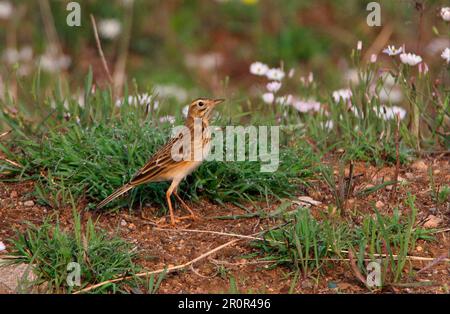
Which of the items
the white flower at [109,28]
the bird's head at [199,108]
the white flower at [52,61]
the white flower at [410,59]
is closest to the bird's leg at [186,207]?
the bird's head at [199,108]

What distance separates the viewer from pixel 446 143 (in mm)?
6949

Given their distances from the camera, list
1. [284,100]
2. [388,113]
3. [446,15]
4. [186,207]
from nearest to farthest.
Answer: [186,207]
[446,15]
[388,113]
[284,100]

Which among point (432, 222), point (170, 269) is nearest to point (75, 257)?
point (170, 269)

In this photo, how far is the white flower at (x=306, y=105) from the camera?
7234mm

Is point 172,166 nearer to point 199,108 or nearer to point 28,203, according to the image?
point 199,108

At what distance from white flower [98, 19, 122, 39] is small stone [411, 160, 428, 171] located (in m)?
5.97

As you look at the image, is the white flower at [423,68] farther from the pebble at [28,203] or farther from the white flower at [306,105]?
the pebble at [28,203]

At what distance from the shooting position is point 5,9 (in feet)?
37.3

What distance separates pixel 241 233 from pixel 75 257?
1.18 meters

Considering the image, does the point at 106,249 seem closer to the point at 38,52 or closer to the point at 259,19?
the point at 38,52

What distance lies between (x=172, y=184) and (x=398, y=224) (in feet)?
5.15

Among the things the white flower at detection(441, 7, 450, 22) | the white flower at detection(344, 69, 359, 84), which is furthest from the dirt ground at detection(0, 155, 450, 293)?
the white flower at detection(344, 69, 359, 84)

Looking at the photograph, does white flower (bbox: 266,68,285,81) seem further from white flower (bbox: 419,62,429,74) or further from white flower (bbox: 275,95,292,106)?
white flower (bbox: 419,62,429,74)

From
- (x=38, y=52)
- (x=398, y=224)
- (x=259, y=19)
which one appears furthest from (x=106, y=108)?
(x=259, y=19)
